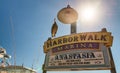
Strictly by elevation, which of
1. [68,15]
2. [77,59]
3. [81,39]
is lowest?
[77,59]

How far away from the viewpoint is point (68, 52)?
12.1 meters

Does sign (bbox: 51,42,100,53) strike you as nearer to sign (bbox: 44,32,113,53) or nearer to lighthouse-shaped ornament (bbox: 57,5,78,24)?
sign (bbox: 44,32,113,53)

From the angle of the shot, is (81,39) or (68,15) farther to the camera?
(68,15)

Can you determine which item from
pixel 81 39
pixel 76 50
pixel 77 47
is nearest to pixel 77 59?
pixel 76 50

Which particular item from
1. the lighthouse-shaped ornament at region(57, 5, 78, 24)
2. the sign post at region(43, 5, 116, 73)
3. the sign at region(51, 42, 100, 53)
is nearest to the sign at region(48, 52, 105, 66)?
the sign post at region(43, 5, 116, 73)

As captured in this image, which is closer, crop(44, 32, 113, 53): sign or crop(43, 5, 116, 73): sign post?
crop(43, 5, 116, 73): sign post

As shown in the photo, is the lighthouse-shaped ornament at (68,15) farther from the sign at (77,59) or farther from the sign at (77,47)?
the sign at (77,59)

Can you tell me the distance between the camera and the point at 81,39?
1164 centimetres

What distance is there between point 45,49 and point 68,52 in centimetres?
179

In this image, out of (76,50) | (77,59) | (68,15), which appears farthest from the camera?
(68,15)

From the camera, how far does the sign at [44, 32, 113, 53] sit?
1101cm

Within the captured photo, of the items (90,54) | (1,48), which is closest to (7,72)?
(1,48)

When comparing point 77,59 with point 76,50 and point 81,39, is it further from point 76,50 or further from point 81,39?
point 81,39

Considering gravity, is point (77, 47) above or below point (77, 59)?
above
